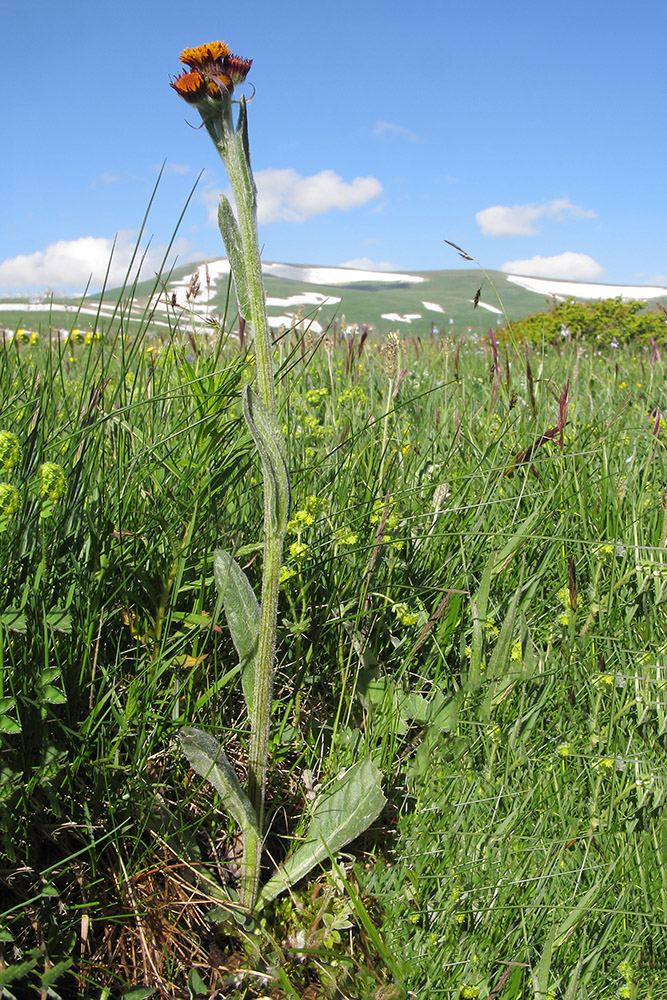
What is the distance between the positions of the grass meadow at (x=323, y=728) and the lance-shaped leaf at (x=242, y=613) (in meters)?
0.08

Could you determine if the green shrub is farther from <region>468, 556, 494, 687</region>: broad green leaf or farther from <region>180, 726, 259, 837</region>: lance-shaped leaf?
<region>180, 726, 259, 837</region>: lance-shaped leaf

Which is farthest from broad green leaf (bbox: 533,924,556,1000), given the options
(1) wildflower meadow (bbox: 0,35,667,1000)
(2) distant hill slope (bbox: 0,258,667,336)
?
(2) distant hill slope (bbox: 0,258,667,336)

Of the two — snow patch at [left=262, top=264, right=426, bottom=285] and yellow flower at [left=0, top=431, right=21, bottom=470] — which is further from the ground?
snow patch at [left=262, top=264, right=426, bottom=285]

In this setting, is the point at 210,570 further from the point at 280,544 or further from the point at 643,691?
the point at 643,691

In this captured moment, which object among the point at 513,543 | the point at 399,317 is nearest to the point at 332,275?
the point at 399,317

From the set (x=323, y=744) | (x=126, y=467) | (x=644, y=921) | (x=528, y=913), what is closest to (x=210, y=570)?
(x=126, y=467)

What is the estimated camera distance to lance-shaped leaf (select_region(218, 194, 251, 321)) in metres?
1.19

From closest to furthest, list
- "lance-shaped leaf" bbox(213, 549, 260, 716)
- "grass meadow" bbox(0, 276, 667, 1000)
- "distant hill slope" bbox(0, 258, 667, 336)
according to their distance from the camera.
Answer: "grass meadow" bbox(0, 276, 667, 1000)
"lance-shaped leaf" bbox(213, 549, 260, 716)
"distant hill slope" bbox(0, 258, 667, 336)

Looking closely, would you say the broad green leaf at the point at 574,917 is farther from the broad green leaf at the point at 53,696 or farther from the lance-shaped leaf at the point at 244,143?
the lance-shaped leaf at the point at 244,143

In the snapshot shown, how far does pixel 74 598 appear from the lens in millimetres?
1329

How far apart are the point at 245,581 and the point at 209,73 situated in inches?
34.8

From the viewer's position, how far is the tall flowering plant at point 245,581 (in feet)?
3.68

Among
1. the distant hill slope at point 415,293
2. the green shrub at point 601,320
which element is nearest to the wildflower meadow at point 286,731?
the green shrub at point 601,320

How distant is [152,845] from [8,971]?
1.16 feet
